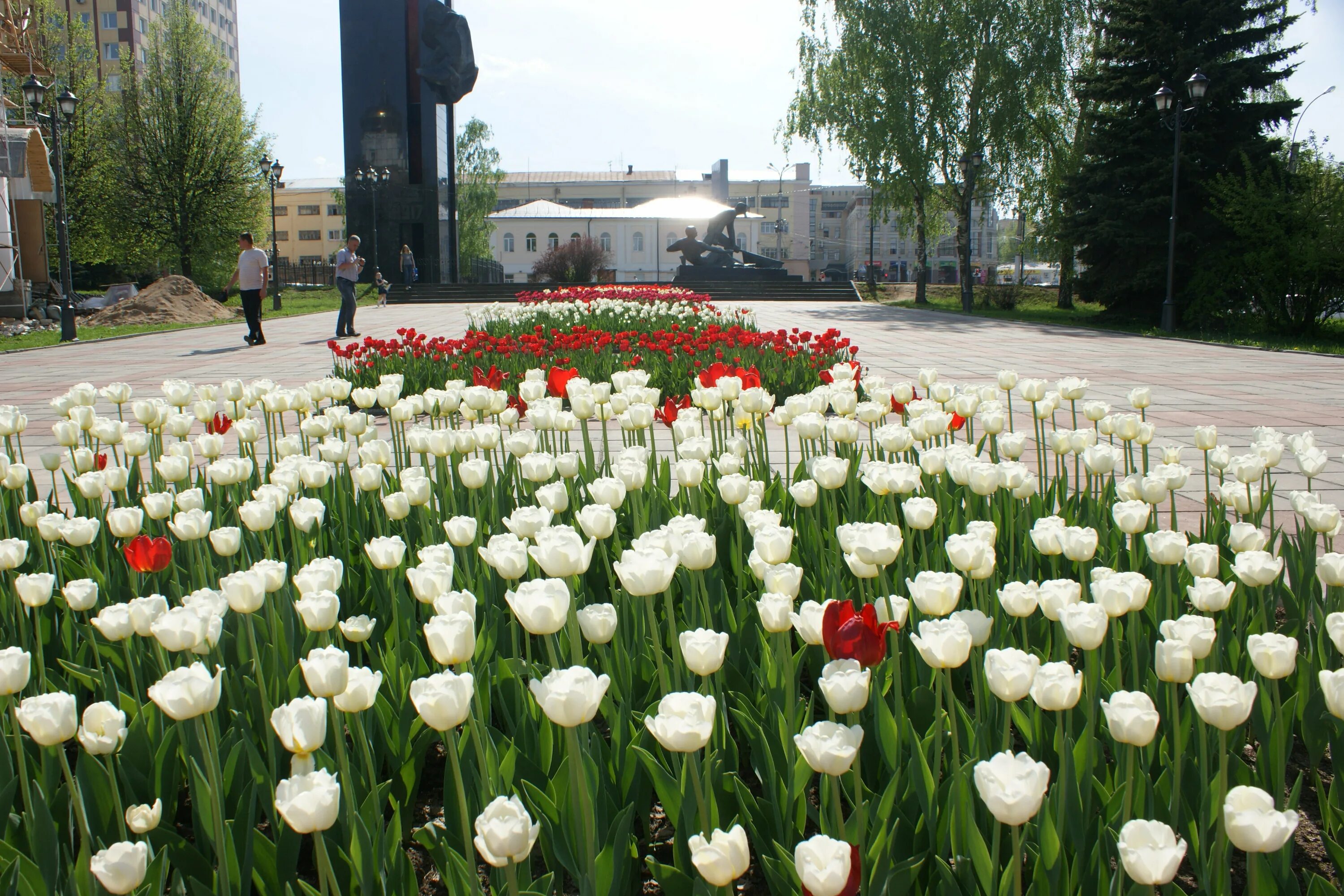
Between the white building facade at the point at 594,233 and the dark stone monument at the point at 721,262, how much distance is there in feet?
92.5

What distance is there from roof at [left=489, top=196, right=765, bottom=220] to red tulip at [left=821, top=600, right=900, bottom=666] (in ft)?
211

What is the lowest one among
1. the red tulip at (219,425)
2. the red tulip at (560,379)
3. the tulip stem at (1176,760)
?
the tulip stem at (1176,760)

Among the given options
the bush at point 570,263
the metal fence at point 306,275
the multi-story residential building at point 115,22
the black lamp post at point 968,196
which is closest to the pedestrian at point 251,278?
the black lamp post at point 968,196

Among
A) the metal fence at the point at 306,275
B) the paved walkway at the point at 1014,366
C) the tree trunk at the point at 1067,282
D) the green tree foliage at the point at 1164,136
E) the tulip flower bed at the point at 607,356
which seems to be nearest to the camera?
the paved walkway at the point at 1014,366

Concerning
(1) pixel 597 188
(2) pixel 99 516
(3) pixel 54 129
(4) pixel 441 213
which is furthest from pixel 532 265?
(2) pixel 99 516

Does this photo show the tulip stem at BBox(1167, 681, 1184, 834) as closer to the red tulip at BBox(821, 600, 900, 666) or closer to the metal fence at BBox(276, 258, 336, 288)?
the red tulip at BBox(821, 600, 900, 666)

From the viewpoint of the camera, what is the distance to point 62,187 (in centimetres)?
1806

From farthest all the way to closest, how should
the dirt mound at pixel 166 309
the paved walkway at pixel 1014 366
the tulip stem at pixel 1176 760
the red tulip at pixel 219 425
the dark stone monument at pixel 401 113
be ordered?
the dark stone monument at pixel 401 113 → the dirt mound at pixel 166 309 → the paved walkway at pixel 1014 366 → the red tulip at pixel 219 425 → the tulip stem at pixel 1176 760

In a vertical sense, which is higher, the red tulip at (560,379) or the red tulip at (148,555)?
the red tulip at (560,379)

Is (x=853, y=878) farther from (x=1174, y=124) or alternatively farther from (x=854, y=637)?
(x=1174, y=124)

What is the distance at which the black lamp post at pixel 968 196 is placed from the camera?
1110 inches

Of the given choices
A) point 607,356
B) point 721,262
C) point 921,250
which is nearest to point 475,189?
point 721,262

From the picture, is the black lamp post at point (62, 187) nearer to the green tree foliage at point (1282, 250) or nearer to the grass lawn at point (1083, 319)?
the grass lawn at point (1083, 319)

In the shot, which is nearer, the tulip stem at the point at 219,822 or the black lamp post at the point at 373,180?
the tulip stem at the point at 219,822
